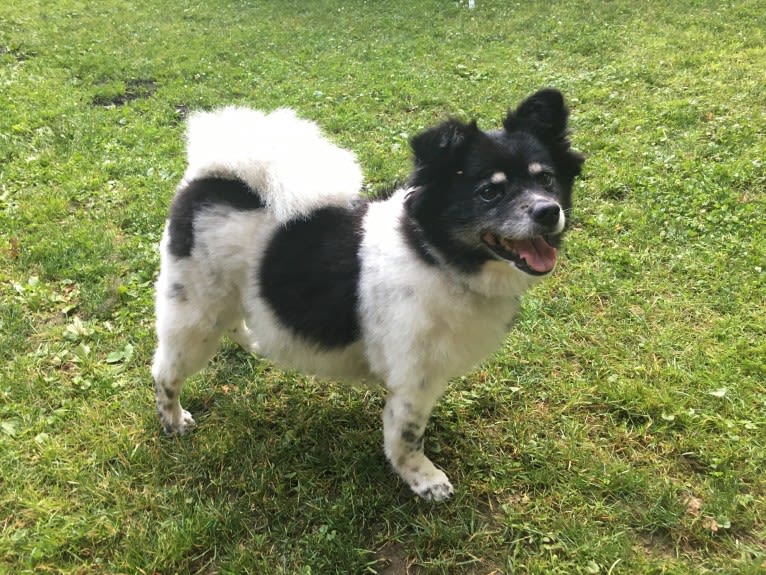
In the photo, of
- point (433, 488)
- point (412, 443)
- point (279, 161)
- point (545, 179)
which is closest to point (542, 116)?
point (545, 179)

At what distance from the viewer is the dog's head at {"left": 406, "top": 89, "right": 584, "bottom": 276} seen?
89.7 inches

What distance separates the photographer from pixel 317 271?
2.63m

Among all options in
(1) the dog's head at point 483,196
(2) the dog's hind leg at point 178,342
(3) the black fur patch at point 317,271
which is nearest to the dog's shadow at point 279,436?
(2) the dog's hind leg at point 178,342

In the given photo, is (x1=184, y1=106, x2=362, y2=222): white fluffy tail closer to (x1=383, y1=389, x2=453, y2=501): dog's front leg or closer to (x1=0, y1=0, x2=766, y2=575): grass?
(x1=383, y1=389, x2=453, y2=501): dog's front leg

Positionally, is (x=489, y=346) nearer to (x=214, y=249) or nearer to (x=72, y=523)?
(x=214, y=249)

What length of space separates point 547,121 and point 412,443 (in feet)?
5.53

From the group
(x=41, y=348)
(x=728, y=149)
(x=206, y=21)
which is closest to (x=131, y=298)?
(x=41, y=348)

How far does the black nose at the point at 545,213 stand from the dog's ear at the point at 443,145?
409mm

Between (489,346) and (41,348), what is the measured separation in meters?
2.97

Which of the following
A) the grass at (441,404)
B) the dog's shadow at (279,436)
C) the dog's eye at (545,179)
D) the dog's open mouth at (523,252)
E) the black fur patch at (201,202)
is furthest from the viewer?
the dog's shadow at (279,436)

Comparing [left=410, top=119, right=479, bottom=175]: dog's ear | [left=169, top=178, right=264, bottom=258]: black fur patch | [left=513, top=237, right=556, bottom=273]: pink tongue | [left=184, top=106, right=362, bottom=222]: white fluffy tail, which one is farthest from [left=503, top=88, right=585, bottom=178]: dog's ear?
[left=169, top=178, right=264, bottom=258]: black fur patch

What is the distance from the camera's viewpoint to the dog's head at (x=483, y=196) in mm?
2277

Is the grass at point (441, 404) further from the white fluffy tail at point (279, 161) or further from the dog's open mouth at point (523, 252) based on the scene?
the white fluffy tail at point (279, 161)

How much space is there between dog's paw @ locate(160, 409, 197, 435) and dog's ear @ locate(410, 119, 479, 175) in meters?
2.01
